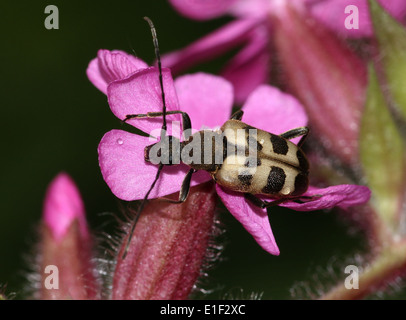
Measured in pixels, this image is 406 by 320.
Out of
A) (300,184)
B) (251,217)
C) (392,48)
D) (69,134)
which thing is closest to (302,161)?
(300,184)

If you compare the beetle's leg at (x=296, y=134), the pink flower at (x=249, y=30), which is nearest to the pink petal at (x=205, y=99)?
the beetle's leg at (x=296, y=134)

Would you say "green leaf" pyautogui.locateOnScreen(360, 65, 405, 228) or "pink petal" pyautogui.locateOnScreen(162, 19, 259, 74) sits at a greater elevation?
"pink petal" pyautogui.locateOnScreen(162, 19, 259, 74)

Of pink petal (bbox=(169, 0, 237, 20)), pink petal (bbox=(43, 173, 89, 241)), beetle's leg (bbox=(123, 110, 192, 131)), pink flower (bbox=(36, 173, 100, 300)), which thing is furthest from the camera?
pink petal (bbox=(169, 0, 237, 20))

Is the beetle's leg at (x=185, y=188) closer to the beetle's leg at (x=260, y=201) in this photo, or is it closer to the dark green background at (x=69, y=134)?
the beetle's leg at (x=260, y=201)

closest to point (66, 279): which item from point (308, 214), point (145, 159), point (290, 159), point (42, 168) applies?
point (145, 159)

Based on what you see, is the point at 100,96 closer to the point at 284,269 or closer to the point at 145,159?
the point at 284,269

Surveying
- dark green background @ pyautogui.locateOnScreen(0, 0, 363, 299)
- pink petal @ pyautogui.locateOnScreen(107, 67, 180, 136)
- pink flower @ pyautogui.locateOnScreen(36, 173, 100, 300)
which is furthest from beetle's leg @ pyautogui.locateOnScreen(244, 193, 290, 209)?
dark green background @ pyautogui.locateOnScreen(0, 0, 363, 299)

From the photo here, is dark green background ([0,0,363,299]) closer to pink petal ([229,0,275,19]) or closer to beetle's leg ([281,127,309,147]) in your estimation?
pink petal ([229,0,275,19])
